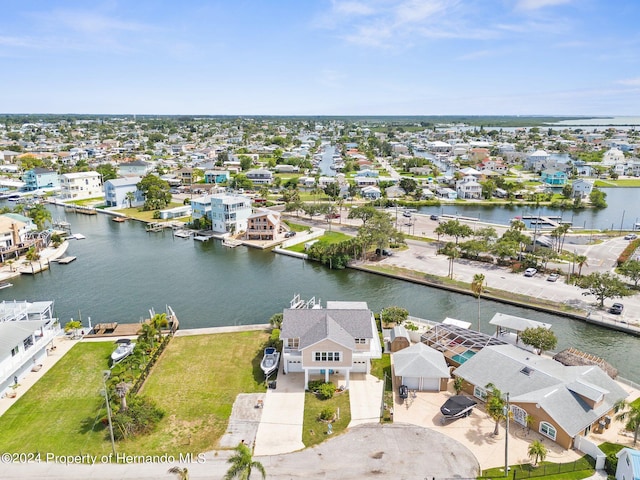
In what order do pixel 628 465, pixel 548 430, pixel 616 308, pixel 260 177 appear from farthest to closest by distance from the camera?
pixel 260 177 < pixel 616 308 < pixel 548 430 < pixel 628 465

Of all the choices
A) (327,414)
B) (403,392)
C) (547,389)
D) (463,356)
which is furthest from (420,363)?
(547,389)

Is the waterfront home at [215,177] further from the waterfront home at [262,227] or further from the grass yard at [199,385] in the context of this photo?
the grass yard at [199,385]

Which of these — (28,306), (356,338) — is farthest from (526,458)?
(28,306)

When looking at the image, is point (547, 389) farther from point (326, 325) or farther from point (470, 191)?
point (470, 191)

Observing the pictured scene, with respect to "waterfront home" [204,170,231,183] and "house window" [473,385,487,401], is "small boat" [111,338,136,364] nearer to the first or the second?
"house window" [473,385,487,401]

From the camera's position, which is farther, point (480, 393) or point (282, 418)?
point (480, 393)

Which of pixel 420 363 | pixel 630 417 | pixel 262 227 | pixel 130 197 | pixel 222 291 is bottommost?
pixel 222 291

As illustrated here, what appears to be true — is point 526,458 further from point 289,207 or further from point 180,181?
point 180,181
